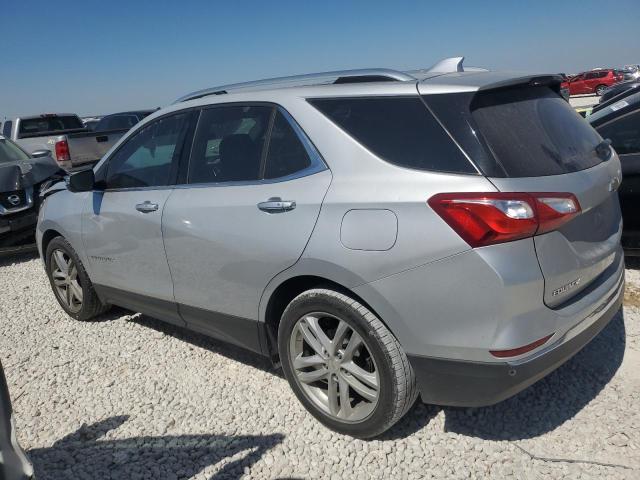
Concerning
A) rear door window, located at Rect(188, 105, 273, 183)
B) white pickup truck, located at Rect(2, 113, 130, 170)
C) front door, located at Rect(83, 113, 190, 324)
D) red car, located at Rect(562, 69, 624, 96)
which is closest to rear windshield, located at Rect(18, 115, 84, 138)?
white pickup truck, located at Rect(2, 113, 130, 170)

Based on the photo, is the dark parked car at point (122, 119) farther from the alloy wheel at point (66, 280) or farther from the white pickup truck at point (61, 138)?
the alloy wheel at point (66, 280)

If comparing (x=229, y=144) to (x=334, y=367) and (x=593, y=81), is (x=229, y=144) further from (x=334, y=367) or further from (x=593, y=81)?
(x=593, y=81)

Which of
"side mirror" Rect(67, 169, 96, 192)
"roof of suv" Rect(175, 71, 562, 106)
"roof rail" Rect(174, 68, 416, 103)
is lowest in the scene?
"side mirror" Rect(67, 169, 96, 192)

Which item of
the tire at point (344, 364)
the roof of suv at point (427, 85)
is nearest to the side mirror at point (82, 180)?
the roof of suv at point (427, 85)

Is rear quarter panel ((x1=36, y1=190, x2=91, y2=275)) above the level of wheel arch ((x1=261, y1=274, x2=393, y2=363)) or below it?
above

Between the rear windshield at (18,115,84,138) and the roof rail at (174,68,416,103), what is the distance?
1010 centimetres

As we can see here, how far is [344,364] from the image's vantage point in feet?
8.56

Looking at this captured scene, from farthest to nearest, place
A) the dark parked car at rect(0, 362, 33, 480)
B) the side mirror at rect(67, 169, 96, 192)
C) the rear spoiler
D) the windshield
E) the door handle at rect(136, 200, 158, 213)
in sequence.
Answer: the windshield → the side mirror at rect(67, 169, 96, 192) → the door handle at rect(136, 200, 158, 213) → the rear spoiler → the dark parked car at rect(0, 362, 33, 480)

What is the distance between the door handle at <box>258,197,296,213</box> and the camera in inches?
103

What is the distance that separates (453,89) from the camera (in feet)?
7.66

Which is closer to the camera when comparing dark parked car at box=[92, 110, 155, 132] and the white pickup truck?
the white pickup truck

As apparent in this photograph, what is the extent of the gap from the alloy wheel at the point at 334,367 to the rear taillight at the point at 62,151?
8.42 metres

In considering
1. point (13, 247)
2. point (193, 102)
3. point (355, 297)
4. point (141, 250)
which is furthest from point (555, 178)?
point (13, 247)

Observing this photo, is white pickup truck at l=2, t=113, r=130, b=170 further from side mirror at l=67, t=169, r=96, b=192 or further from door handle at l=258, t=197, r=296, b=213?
door handle at l=258, t=197, r=296, b=213
